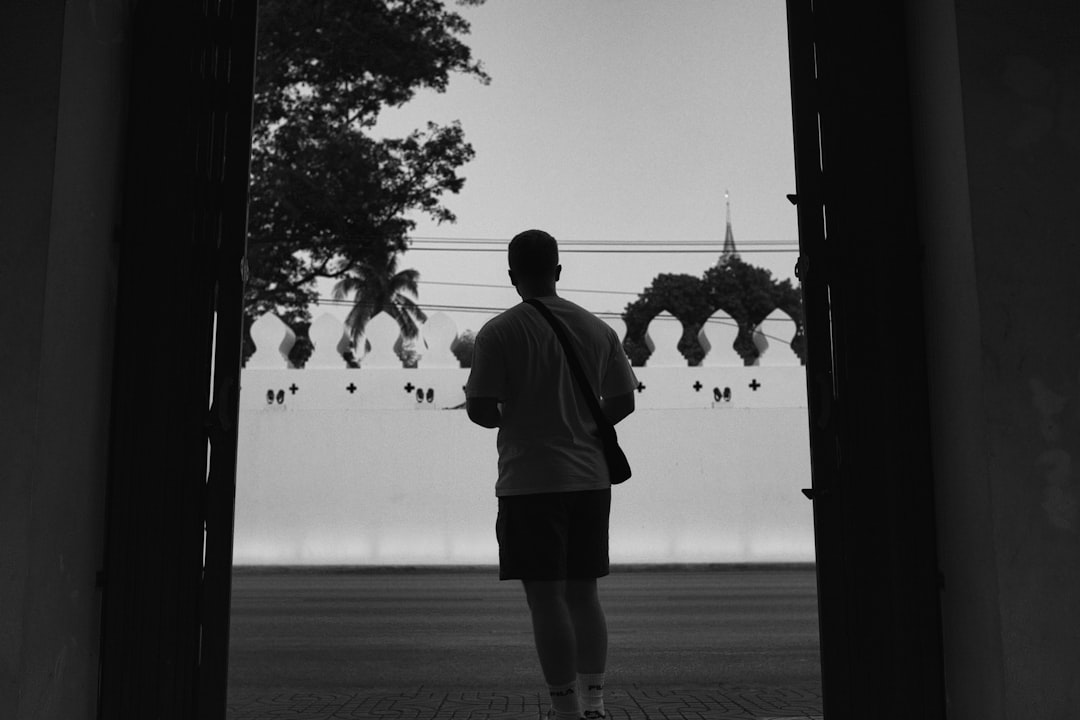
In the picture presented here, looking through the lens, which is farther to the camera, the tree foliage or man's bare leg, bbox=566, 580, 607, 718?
the tree foliage

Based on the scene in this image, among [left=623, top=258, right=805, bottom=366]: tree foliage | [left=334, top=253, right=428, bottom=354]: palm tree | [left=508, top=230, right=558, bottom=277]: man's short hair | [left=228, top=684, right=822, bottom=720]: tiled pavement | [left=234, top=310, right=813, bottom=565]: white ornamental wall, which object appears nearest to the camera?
[left=508, top=230, right=558, bottom=277]: man's short hair

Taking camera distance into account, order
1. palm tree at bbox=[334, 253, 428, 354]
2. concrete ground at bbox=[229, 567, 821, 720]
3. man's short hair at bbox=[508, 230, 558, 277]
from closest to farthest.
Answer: man's short hair at bbox=[508, 230, 558, 277], concrete ground at bbox=[229, 567, 821, 720], palm tree at bbox=[334, 253, 428, 354]

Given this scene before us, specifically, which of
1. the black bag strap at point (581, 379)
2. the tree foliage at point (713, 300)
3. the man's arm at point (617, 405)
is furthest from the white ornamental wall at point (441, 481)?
the tree foliage at point (713, 300)

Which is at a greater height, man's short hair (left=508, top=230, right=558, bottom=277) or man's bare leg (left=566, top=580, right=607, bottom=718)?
man's short hair (left=508, top=230, right=558, bottom=277)

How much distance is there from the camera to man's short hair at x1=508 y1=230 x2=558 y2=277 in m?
3.14

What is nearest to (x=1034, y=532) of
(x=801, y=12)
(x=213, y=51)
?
(x=801, y=12)

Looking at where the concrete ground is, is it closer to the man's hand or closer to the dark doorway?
the dark doorway

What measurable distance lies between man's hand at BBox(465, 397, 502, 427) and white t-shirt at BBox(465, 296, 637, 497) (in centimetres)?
2

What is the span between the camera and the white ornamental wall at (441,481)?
11812 millimetres

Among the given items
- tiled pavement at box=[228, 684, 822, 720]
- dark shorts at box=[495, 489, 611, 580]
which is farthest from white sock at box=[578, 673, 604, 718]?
tiled pavement at box=[228, 684, 822, 720]

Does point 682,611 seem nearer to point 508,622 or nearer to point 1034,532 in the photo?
point 508,622

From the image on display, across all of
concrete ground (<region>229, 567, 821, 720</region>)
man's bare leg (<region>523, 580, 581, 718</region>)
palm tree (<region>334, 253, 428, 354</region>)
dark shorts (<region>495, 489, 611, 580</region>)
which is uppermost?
palm tree (<region>334, 253, 428, 354</region>)

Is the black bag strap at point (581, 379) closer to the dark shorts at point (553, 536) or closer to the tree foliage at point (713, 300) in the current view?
the dark shorts at point (553, 536)

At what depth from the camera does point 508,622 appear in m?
6.90
